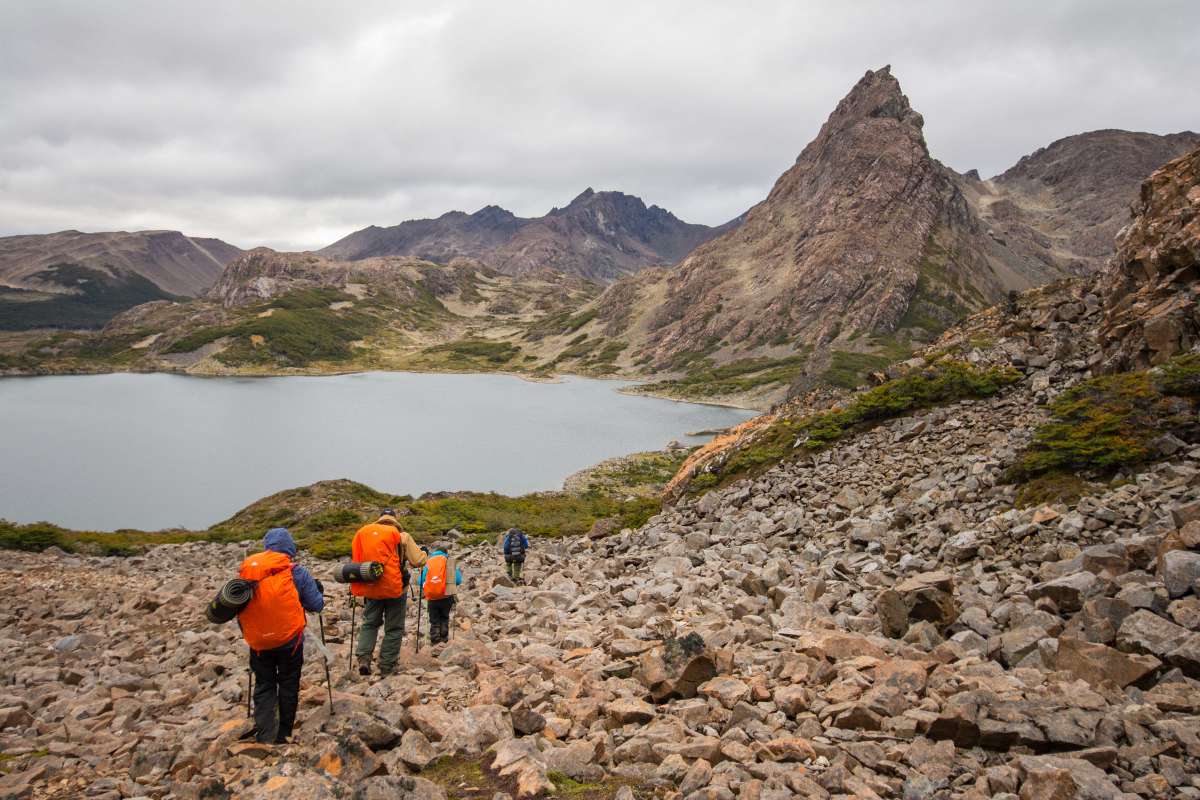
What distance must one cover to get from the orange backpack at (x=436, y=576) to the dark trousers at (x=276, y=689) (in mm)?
4894

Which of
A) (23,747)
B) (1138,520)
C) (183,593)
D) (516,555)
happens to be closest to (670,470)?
(516,555)

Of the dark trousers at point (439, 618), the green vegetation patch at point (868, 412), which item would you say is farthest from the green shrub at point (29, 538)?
the green vegetation patch at point (868, 412)

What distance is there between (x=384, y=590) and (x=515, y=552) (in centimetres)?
924

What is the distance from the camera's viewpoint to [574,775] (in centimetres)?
643

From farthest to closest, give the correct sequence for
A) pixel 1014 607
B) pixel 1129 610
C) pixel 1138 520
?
pixel 1138 520 → pixel 1014 607 → pixel 1129 610

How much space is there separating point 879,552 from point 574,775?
9.59m

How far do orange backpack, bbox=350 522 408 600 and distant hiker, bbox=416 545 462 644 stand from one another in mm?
2287

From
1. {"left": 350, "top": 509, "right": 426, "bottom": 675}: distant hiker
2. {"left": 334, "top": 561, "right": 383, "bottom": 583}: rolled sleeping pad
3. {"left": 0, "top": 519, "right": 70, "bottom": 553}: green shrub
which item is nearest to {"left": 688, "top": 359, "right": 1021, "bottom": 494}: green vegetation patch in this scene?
{"left": 350, "top": 509, "right": 426, "bottom": 675}: distant hiker

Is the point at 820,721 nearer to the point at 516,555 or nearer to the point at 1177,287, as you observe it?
the point at 516,555

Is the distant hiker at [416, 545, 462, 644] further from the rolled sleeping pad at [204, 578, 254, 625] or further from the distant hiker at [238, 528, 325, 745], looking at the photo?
Answer: the rolled sleeping pad at [204, 578, 254, 625]

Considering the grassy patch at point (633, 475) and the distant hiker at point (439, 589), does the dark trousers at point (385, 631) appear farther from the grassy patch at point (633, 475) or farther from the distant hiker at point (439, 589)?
the grassy patch at point (633, 475)

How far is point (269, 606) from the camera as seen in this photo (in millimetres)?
8281

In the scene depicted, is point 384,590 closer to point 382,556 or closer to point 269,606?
point 382,556

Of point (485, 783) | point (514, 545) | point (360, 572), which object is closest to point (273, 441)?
point (514, 545)
